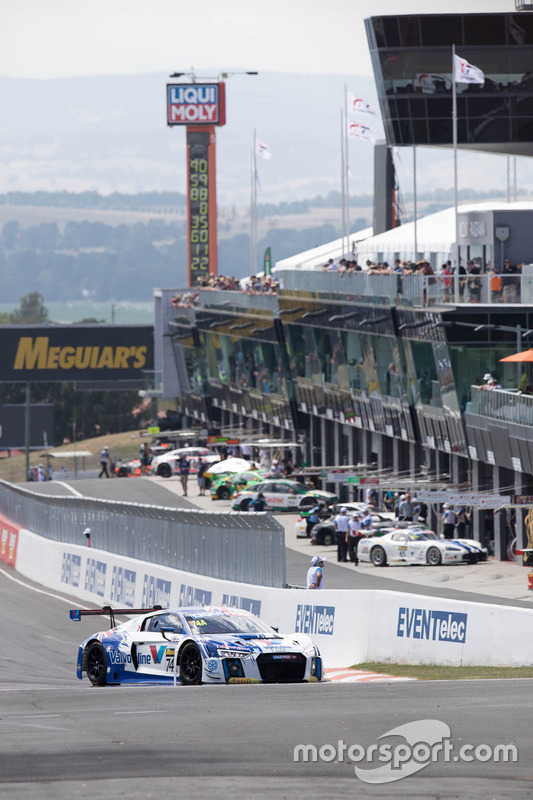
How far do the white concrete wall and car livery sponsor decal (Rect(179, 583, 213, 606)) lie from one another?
1.0 inches

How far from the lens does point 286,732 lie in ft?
42.3

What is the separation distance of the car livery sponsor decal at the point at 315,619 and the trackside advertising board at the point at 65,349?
254 ft

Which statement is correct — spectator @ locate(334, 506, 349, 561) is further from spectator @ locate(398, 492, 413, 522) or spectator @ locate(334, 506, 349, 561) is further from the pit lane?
the pit lane

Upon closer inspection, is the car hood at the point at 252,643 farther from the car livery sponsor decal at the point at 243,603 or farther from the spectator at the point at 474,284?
the spectator at the point at 474,284

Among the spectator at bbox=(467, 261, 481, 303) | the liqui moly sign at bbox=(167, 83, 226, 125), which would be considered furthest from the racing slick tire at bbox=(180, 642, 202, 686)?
the liqui moly sign at bbox=(167, 83, 226, 125)

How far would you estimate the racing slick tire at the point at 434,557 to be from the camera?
40250 millimetres

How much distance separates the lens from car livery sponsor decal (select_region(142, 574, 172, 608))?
3139 centimetres

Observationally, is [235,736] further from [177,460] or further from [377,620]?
[177,460]

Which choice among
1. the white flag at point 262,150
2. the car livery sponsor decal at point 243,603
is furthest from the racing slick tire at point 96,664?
the white flag at point 262,150

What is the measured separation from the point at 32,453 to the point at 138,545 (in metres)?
93.2

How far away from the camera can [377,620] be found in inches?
897

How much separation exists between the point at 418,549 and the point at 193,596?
1248 cm

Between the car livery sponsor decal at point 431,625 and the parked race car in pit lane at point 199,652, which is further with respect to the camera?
the car livery sponsor decal at point 431,625

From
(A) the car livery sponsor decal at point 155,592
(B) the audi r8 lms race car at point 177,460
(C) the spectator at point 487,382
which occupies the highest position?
(C) the spectator at point 487,382
